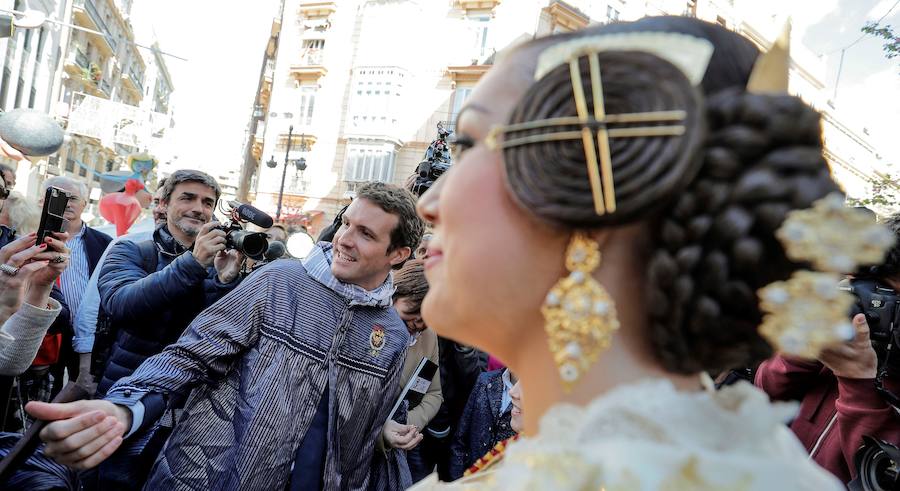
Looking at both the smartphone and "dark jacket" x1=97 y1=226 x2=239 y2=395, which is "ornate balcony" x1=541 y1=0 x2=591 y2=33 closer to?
"dark jacket" x1=97 y1=226 x2=239 y2=395

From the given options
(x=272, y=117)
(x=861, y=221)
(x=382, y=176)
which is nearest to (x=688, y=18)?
(x=861, y=221)

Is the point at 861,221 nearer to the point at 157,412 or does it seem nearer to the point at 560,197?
the point at 560,197

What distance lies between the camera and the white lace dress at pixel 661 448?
2.46 feet

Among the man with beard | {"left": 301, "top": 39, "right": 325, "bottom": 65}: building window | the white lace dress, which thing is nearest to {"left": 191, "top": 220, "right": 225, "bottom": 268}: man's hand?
the man with beard

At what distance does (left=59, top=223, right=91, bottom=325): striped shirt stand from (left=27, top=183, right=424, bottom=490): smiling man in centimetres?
218

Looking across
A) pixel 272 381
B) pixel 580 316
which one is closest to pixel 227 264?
pixel 272 381

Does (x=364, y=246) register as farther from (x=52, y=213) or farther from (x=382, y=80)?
(x=382, y=80)

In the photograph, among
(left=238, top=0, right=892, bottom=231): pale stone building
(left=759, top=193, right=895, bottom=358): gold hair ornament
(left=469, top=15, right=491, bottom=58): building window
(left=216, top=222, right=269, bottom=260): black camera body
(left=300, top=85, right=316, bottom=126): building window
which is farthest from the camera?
(left=300, top=85, right=316, bottom=126): building window

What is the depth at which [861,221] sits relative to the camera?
0.71 m

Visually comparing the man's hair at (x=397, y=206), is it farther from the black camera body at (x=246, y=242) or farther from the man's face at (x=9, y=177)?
the man's face at (x=9, y=177)

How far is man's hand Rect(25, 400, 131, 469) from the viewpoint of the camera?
156 centimetres

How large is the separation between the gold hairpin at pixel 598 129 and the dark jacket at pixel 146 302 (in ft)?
8.93

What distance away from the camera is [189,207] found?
3938 mm

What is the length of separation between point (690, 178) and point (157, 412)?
1955mm
